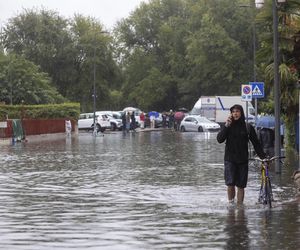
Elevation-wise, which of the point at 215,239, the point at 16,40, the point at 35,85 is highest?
the point at 16,40

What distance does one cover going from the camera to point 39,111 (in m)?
51.1

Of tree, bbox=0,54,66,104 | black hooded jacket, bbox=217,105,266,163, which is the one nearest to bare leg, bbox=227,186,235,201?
black hooded jacket, bbox=217,105,266,163

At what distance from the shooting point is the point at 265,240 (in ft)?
30.1

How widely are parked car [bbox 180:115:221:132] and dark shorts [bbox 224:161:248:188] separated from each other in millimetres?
44038

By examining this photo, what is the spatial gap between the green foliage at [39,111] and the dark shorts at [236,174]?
36.2 metres

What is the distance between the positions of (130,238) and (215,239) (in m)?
1.06

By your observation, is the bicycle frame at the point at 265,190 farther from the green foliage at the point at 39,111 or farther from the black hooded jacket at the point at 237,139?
the green foliage at the point at 39,111

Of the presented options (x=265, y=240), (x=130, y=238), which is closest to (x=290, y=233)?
(x=265, y=240)

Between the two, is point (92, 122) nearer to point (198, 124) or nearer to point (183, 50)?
point (198, 124)

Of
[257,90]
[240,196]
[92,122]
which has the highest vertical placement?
[257,90]

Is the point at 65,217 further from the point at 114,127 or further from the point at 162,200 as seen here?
the point at 114,127

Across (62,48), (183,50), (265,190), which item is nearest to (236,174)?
(265,190)

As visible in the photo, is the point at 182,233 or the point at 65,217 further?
the point at 65,217

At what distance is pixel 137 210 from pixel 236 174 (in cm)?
174
